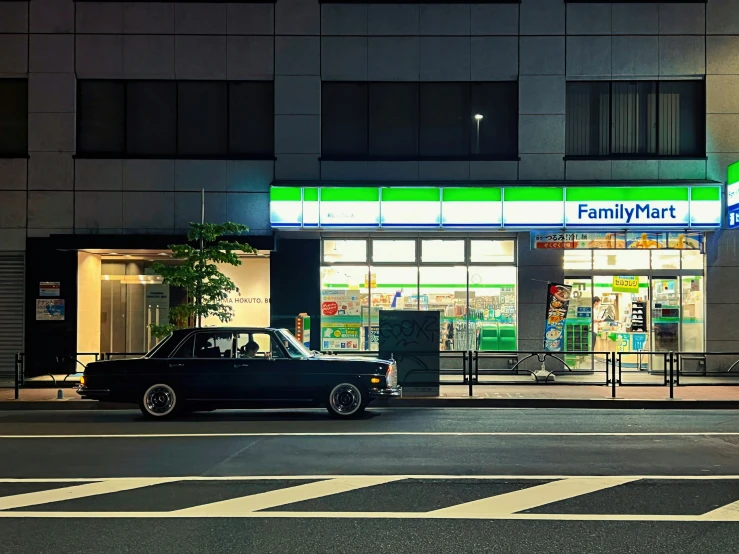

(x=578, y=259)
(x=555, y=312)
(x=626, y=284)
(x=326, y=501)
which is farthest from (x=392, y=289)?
(x=326, y=501)

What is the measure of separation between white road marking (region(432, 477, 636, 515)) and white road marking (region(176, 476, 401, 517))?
4.21ft

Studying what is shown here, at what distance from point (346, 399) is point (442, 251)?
839cm

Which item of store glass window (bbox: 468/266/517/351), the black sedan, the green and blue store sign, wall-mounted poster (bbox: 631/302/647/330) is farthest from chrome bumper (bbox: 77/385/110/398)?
the green and blue store sign

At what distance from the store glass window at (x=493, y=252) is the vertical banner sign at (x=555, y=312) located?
1.97m

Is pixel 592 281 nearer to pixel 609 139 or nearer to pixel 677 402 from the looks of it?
pixel 609 139

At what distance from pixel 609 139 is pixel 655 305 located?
460 centimetres

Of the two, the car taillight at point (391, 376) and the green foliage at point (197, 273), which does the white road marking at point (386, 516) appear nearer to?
the car taillight at point (391, 376)

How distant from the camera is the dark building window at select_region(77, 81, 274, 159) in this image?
69.1ft

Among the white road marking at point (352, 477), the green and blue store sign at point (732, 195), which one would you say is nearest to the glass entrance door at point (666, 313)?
the green and blue store sign at point (732, 195)

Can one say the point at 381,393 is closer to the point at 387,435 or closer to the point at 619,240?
the point at 387,435

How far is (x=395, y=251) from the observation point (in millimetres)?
20969

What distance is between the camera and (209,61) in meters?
20.9

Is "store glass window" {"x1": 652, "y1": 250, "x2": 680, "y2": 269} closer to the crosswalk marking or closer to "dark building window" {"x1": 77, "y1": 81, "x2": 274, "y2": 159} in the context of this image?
"dark building window" {"x1": 77, "y1": 81, "x2": 274, "y2": 159}

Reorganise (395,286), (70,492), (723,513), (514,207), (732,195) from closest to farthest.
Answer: (723,513) → (70,492) → (732,195) → (514,207) → (395,286)
